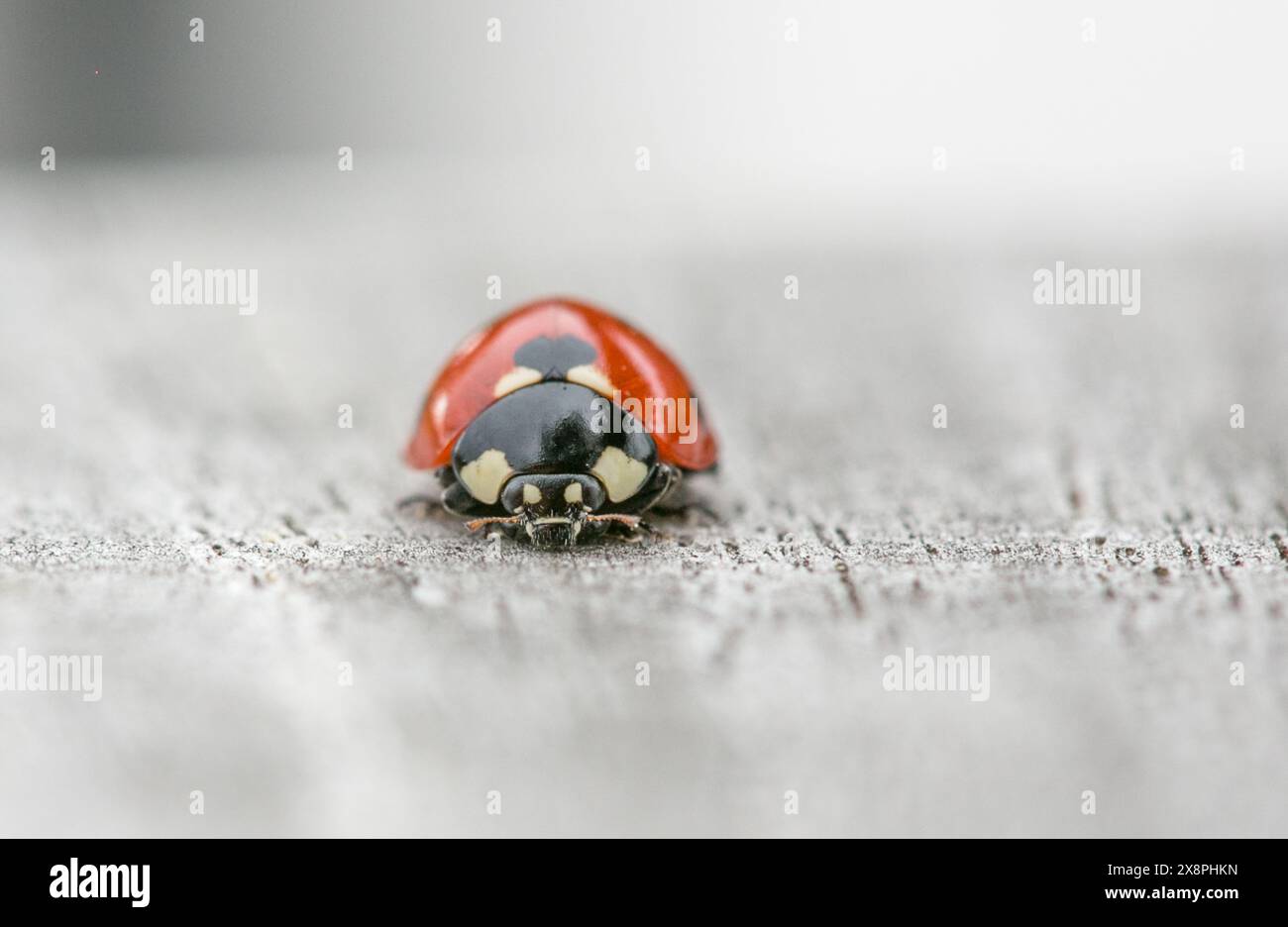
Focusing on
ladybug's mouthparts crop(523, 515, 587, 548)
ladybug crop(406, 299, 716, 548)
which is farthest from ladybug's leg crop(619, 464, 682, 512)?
ladybug's mouthparts crop(523, 515, 587, 548)

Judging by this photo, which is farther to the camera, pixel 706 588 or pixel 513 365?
pixel 513 365

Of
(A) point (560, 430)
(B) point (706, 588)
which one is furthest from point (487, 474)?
(B) point (706, 588)

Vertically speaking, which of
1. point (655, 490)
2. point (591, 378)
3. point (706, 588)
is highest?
point (591, 378)

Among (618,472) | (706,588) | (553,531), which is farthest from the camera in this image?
(618,472)

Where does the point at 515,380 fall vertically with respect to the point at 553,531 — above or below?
above

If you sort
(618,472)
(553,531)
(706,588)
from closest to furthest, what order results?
(706,588), (553,531), (618,472)

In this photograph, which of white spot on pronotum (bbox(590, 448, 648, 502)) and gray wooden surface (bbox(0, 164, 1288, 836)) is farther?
white spot on pronotum (bbox(590, 448, 648, 502))

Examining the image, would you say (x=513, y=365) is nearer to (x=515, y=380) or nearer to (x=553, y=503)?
(x=515, y=380)

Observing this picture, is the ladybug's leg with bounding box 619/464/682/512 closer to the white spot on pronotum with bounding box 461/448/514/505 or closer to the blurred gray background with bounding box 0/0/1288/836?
the blurred gray background with bounding box 0/0/1288/836
